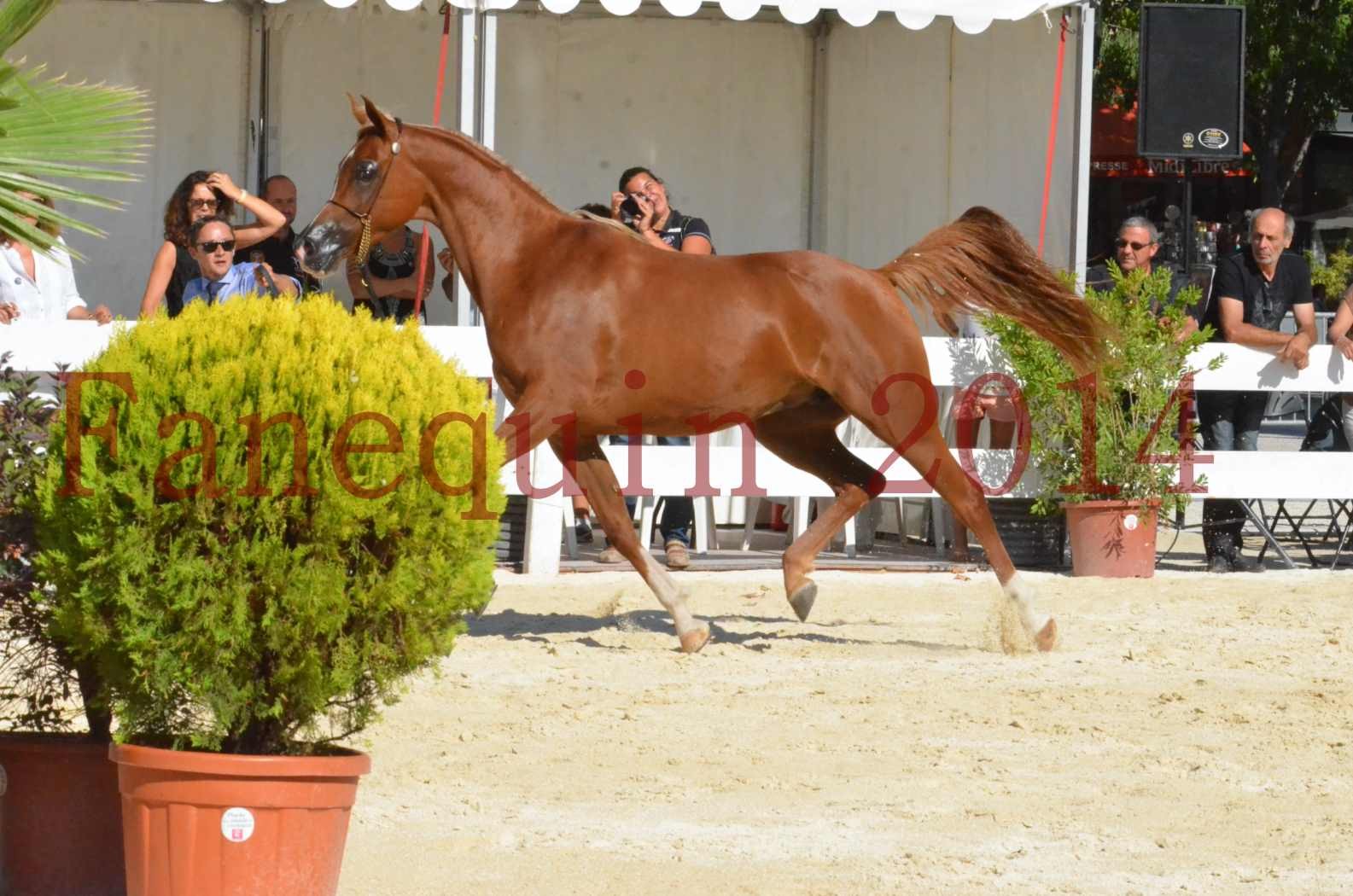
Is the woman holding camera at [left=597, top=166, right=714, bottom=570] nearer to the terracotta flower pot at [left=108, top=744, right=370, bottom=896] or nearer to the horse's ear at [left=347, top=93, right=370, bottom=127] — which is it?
the horse's ear at [left=347, top=93, right=370, bottom=127]

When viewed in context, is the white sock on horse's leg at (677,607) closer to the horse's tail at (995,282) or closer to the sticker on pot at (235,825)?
the horse's tail at (995,282)

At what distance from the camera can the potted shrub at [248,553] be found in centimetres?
349

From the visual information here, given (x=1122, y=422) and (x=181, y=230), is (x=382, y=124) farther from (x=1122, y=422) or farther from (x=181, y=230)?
(x=1122, y=422)

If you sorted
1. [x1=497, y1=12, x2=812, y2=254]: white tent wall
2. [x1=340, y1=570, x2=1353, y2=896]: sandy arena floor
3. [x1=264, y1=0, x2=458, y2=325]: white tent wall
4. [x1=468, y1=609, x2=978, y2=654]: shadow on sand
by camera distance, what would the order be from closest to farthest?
[x1=340, y1=570, x2=1353, y2=896]: sandy arena floor
[x1=468, y1=609, x2=978, y2=654]: shadow on sand
[x1=264, y1=0, x2=458, y2=325]: white tent wall
[x1=497, y1=12, x2=812, y2=254]: white tent wall

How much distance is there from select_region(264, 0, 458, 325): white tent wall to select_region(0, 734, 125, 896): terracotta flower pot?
8.02 m

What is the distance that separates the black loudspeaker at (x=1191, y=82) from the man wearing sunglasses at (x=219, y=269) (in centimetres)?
585

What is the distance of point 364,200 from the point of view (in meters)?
7.04

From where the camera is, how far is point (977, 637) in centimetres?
780

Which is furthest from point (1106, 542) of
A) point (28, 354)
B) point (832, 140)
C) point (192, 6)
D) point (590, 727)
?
point (192, 6)

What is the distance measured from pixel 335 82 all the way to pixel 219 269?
11.2 feet

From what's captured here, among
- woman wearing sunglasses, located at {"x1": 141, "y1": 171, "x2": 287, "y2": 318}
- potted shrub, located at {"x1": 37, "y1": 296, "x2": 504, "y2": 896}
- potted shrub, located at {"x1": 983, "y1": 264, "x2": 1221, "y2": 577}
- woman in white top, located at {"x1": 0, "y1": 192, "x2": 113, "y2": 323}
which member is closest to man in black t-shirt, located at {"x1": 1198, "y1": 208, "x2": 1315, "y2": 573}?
potted shrub, located at {"x1": 983, "y1": 264, "x2": 1221, "y2": 577}

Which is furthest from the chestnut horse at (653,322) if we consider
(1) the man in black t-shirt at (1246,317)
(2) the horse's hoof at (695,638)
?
(1) the man in black t-shirt at (1246,317)

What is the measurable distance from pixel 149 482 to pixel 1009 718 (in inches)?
134

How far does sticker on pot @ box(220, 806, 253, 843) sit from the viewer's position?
357cm
